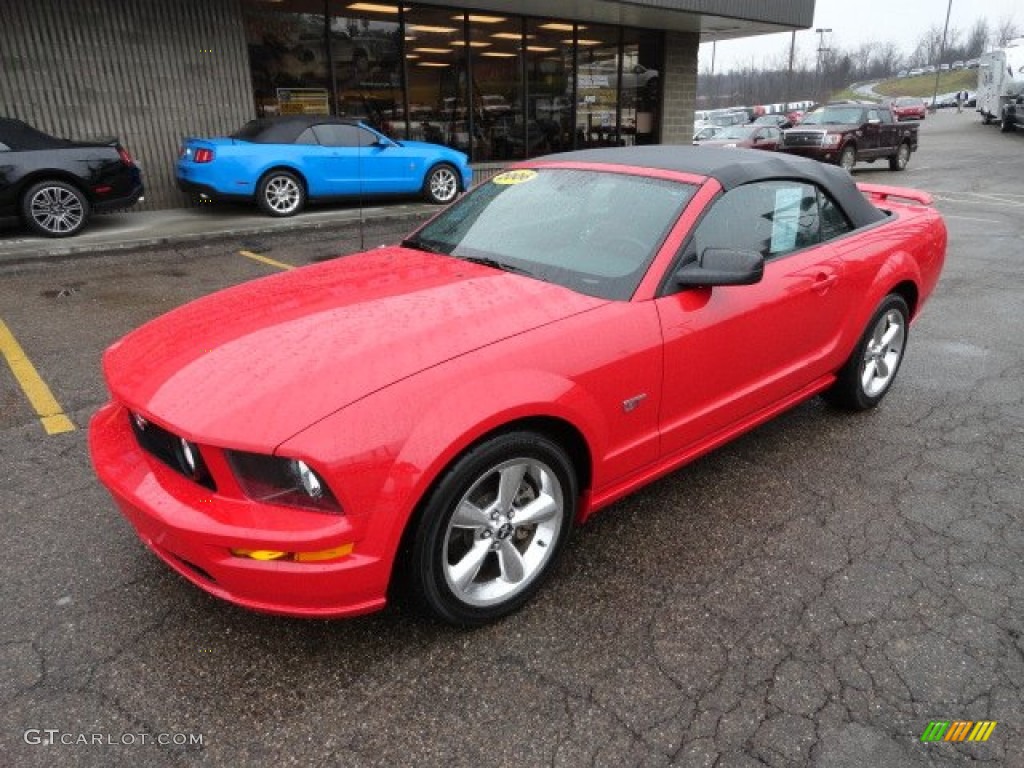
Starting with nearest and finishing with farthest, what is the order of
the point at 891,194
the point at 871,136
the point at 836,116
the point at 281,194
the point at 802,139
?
the point at 891,194, the point at 281,194, the point at 802,139, the point at 871,136, the point at 836,116

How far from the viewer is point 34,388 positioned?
454cm

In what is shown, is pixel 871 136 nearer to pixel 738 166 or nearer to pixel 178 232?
pixel 178 232

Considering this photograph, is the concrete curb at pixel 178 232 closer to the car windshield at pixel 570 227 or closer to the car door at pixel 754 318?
the car windshield at pixel 570 227

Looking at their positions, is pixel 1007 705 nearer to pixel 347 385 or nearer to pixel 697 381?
pixel 697 381

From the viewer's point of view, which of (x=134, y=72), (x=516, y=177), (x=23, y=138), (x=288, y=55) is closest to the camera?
(x=516, y=177)

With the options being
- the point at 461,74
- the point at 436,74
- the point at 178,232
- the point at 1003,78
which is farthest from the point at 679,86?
the point at 1003,78

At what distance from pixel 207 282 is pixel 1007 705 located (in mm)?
7234


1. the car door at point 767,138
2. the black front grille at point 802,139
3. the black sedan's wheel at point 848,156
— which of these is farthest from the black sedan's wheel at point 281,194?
the black sedan's wheel at point 848,156

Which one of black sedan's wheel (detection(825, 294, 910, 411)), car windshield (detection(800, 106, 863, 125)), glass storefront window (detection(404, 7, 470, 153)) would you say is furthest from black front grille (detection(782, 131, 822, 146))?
A: black sedan's wheel (detection(825, 294, 910, 411))

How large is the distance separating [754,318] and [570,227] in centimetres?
87

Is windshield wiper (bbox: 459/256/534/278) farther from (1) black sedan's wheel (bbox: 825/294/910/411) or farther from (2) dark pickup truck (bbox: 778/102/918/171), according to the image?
(2) dark pickup truck (bbox: 778/102/918/171)

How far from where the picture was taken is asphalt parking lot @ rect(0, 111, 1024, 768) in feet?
6.73

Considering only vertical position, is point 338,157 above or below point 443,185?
above

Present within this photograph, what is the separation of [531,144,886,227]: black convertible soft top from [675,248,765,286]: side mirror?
48 cm
